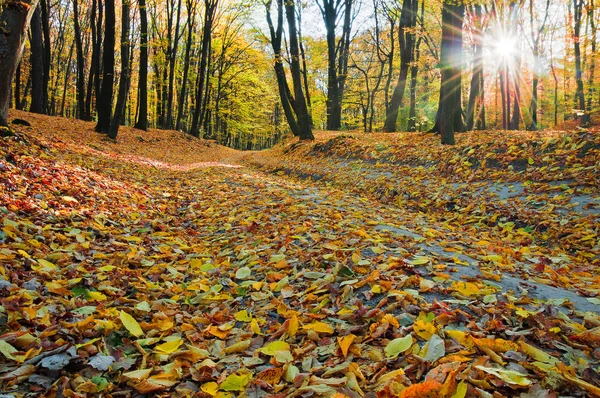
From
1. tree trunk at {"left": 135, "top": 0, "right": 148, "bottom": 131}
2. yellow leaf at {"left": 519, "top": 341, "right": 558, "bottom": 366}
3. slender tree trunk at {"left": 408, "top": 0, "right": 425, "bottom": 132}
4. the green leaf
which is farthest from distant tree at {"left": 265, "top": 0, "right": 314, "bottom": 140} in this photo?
yellow leaf at {"left": 519, "top": 341, "right": 558, "bottom": 366}

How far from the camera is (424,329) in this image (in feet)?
5.75

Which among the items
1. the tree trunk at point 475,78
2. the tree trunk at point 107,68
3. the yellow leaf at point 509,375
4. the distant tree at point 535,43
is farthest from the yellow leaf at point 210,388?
the distant tree at point 535,43

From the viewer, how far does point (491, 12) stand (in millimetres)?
15367

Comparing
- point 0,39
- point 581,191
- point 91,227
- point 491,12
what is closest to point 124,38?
point 0,39

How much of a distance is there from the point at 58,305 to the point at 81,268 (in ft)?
1.84

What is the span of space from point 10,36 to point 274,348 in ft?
19.8

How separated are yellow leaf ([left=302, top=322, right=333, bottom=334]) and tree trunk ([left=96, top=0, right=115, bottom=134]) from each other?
39.3 feet

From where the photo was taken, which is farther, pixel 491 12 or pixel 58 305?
pixel 491 12

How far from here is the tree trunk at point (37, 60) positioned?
1259 cm

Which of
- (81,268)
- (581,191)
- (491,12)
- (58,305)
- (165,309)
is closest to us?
(58,305)

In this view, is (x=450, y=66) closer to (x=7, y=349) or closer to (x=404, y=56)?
(x=404, y=56)

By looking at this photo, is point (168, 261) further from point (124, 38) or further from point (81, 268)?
point (124, 38)

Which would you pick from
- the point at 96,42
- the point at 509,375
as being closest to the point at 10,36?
the point at 509,375

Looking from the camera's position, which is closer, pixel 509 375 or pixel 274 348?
pixel 509 375
